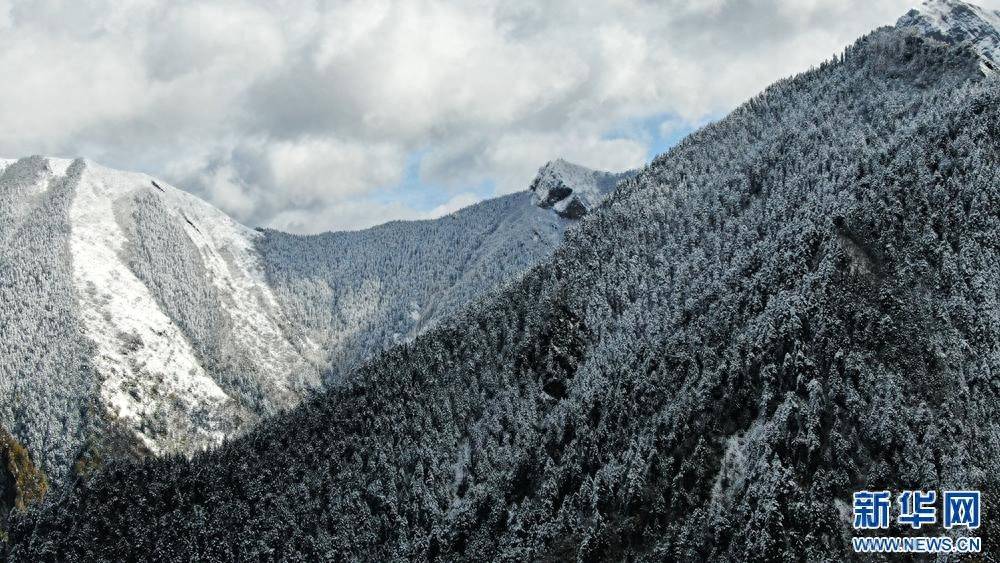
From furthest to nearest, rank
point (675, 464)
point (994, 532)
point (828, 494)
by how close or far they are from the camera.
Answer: point (675, 464), point (828, 494), point (994, 532)

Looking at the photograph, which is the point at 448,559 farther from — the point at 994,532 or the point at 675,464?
the point at 994,532

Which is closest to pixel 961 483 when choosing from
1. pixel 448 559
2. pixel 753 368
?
pixel 753 368

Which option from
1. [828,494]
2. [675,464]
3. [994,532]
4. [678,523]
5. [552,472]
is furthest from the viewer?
[552,472]

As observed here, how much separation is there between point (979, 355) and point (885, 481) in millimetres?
38992

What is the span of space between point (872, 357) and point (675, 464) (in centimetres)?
4360

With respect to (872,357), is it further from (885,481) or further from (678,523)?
(678,523)

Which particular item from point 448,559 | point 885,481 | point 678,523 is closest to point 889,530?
point 885,481

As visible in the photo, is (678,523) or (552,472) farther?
(552,472)

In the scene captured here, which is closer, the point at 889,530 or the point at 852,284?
the point at 889,530

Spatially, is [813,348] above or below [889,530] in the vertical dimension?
above

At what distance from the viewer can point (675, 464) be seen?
171 meters

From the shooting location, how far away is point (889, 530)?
141750 mm

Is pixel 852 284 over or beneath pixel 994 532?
over

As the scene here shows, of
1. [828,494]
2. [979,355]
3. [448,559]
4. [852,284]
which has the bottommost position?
[448,559]
